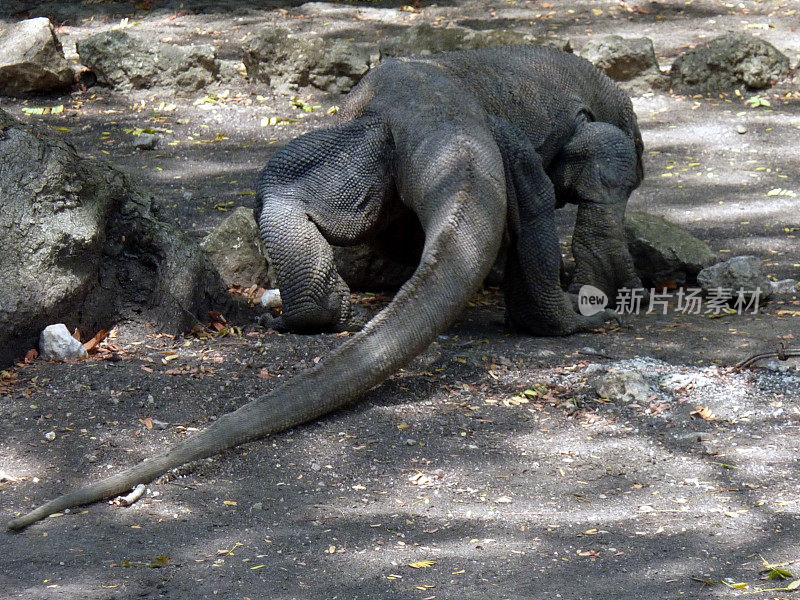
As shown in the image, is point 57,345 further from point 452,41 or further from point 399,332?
point 452,41

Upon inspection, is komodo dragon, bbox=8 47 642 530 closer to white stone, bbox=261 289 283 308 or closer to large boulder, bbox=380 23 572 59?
white stone, bbox=261 289 283 308

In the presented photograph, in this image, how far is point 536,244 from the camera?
189 inches

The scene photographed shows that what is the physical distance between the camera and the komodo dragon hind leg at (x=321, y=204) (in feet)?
14.0

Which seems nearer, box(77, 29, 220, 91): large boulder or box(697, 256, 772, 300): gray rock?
box(697, 256, 772, 300): gray rock

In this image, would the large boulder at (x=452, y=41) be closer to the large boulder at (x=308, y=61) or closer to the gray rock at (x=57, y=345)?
the large boulder at (x=308, y=61)

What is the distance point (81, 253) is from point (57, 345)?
44 centimetres

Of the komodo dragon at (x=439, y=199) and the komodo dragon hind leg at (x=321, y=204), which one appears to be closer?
the komodo dragon at (x=439, y=199)

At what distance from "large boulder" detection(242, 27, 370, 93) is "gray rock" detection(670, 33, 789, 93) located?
3202mm

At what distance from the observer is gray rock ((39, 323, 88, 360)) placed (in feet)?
13.1

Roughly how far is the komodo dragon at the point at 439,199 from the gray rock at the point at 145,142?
12.1 feet

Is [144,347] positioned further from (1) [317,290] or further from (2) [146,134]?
(2) [146,134]

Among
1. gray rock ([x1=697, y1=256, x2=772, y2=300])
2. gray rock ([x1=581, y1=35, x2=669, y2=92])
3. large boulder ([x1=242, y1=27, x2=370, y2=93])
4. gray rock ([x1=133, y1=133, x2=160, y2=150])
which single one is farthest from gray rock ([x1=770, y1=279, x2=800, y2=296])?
gray rock ([x1=133, y1=133, x2=160, y2=150])

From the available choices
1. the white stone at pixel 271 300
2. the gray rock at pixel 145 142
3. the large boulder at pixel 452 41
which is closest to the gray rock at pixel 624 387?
the white stone at pixel 271 300

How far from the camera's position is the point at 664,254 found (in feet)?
18.9
